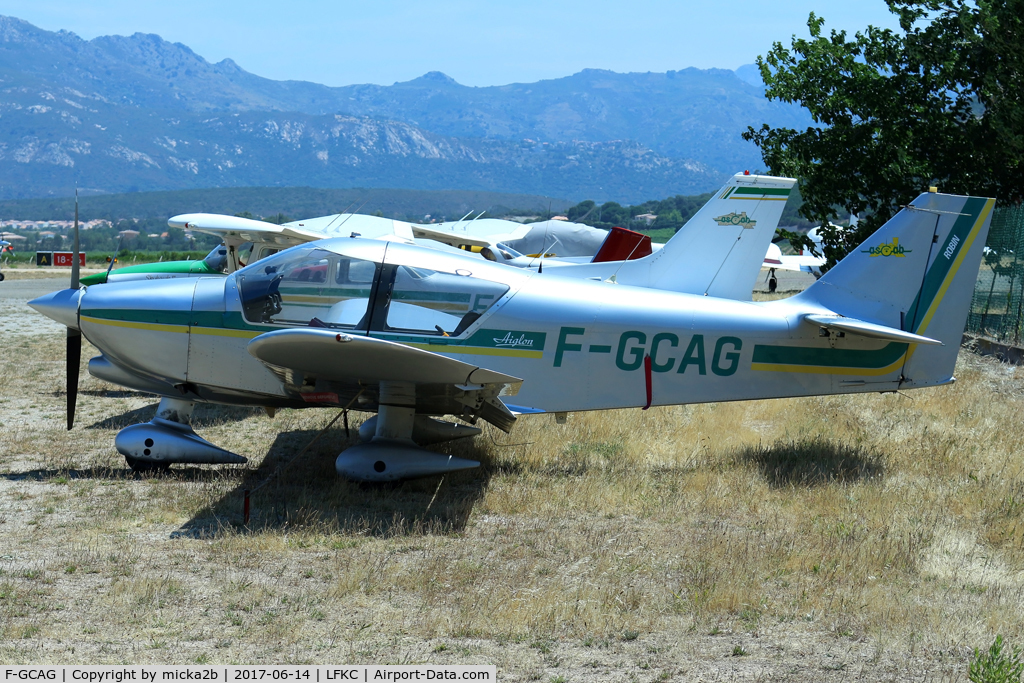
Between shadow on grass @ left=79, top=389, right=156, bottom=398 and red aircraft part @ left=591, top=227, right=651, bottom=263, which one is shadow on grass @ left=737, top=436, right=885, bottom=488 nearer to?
red aircraft part @ left=591, top=227, right=651, bottom=263

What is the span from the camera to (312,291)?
694 cm

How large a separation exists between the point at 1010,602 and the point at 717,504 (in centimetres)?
228

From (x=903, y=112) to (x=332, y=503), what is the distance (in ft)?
45.4

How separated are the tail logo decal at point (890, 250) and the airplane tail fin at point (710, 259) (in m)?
1.21

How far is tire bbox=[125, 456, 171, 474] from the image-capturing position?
734 centimetres

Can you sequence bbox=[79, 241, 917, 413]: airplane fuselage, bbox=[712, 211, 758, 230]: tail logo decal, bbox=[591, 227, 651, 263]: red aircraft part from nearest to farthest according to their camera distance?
bbox=[79, 241, 917, 413]: airplane fuselage, bbox=[712, 211, 758, 230]: tail logo decal, bbox=[591, 227, 651, 263]: red aircraft part

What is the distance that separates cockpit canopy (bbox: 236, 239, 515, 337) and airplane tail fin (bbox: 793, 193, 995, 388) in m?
3.12

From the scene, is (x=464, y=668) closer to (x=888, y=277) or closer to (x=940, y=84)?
(x=888, y=277)

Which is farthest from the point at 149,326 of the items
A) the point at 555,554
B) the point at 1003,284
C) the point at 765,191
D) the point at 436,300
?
the point at 1003,284

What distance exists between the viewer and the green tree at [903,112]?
15.0 meters

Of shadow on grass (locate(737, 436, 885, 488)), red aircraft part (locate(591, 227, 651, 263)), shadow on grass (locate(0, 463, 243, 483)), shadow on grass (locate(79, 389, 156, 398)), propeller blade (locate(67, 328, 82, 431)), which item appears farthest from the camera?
red aircraft part (locate(591, 227, 651, 263))

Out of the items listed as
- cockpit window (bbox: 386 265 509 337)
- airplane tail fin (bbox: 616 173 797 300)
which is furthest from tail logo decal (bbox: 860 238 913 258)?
cockpit window (bbox: 386 265 509 337)

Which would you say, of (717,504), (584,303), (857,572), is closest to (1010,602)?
(857,572)

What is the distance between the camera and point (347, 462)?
22.8ft
